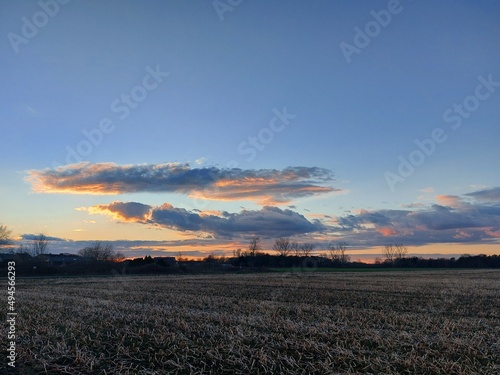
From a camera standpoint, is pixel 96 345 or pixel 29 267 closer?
pixel 96 345

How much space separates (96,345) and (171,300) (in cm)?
1303

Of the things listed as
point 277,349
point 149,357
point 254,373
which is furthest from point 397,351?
point 149,357

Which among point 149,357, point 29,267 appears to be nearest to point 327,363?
point 149,357

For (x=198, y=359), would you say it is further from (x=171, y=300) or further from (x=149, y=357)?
(x=171, y=300)

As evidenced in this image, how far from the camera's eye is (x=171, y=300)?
23859mm

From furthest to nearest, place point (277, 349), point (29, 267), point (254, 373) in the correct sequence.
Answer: point (29, 267) → point (277, 349) → point (254, 373)

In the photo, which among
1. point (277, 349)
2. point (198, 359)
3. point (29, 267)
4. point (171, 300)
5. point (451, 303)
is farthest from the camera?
point (29, 267)

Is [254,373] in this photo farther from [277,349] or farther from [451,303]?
[451,303]

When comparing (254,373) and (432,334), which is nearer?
(254,373)

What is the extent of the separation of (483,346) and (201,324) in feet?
26.2

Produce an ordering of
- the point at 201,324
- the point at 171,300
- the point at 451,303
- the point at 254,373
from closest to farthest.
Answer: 1. the point at 254,373
2. the point at 201,324
3. the point at 451,303
4. the point at 171,300

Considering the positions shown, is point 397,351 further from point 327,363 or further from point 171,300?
point 171,300

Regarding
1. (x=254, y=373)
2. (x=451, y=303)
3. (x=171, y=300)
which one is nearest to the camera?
(x=254, y=373)

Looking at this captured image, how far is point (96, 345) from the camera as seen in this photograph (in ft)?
36.2
